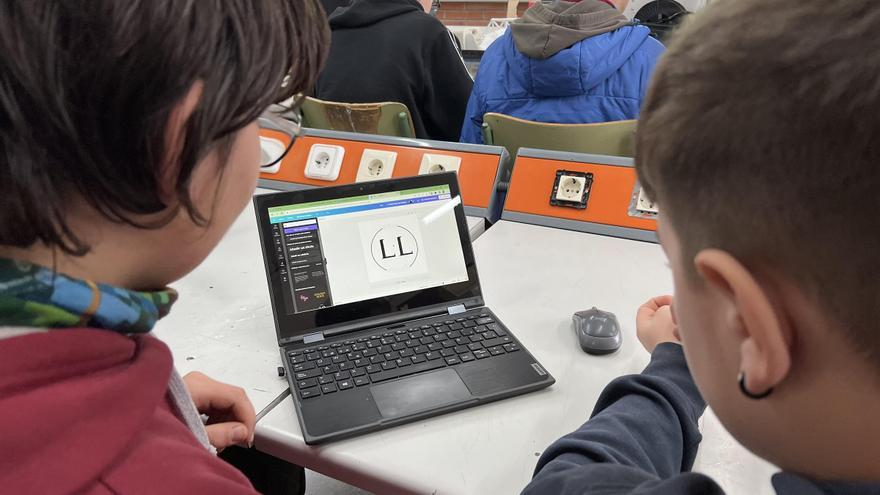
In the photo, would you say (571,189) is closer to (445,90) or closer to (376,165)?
(376,165)

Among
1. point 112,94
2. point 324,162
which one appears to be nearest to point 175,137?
point 112,94

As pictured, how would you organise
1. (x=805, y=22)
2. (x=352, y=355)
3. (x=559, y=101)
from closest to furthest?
(x=805, y=22)
(x=352, y=355)
(x=559, y=101)

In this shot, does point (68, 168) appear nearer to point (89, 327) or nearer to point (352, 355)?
point (89, 327)

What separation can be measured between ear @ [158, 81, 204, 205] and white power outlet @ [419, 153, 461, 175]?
1117 mm

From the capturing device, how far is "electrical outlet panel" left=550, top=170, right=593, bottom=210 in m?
1.44

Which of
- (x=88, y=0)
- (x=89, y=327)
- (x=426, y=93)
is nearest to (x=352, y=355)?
(x=89, y=327)

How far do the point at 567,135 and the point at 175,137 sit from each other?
4.31ft

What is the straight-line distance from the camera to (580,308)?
1.10 metres

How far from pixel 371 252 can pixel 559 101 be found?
3.37 ft

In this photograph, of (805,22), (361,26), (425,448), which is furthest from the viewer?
(361,26)

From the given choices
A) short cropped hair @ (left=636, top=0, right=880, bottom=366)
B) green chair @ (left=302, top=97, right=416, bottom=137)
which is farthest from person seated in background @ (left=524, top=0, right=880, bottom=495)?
green chair @ (left=302, top=97, right=416, bottom=137)

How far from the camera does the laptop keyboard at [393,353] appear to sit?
0.88m

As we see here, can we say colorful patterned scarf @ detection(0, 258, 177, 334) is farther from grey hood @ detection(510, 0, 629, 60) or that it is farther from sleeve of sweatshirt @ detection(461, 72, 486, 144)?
sleeve of sweatshirt @ detection(461, 72, 486, 144)

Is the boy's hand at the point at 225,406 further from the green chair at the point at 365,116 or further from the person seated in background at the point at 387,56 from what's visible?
the person seated in background at the point at 387,56
